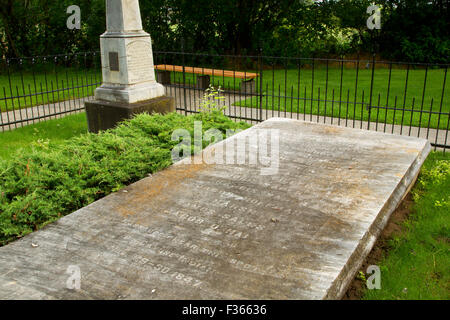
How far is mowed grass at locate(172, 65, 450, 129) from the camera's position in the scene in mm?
10461

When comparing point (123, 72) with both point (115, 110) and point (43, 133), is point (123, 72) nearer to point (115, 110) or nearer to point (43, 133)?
point (115, 110)

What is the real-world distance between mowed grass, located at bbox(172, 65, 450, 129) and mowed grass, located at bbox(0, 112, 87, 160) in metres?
3.20

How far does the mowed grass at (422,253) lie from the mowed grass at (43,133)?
6353 mm

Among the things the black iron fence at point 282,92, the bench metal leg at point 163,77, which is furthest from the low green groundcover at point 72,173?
the bench metal leg at point 163,77

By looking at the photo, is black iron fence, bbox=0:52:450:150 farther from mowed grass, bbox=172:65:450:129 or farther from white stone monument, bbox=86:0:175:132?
white stone monument, bbox=86:0:175:132

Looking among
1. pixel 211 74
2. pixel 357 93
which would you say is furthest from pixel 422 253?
pixel 211 74

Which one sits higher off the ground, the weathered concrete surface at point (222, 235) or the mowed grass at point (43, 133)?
the weathered concrete surface at point (222, 235)

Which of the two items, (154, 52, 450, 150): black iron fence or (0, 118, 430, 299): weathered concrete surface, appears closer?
(0, 118, 430, 299): weathered concrete surface

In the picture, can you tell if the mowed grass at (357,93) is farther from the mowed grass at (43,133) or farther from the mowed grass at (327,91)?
the mowed grass at (43,133)

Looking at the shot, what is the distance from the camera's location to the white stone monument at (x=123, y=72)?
8.11m

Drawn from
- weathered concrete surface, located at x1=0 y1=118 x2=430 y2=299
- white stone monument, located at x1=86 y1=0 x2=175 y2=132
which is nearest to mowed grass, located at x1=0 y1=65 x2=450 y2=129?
white stone monument, located at x1=86 y1=0 x2=175 y2=132

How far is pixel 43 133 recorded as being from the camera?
9.45m

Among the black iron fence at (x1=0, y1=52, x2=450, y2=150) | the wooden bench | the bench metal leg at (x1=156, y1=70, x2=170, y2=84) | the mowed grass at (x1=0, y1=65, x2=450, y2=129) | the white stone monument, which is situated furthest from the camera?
the bench metal leg at (x1=156, y1=70, x2=170, y2=84)
